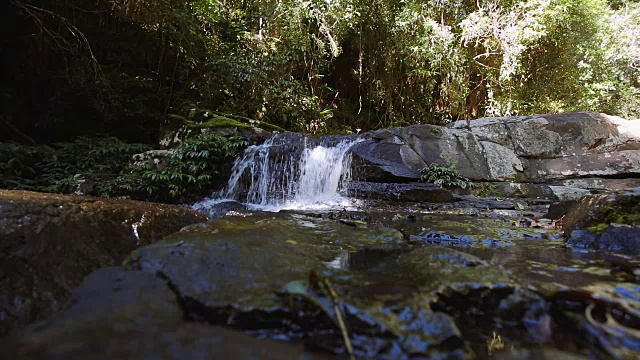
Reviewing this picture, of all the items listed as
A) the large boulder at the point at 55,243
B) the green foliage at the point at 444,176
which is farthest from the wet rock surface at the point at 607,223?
the large boulder at the point at 55,243

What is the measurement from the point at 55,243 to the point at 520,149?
8.72 metres

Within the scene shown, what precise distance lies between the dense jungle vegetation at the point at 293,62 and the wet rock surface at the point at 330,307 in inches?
226

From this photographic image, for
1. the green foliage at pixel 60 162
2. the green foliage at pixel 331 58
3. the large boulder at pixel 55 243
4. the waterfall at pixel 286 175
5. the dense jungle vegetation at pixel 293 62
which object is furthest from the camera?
the green foliage at pixel 331 58

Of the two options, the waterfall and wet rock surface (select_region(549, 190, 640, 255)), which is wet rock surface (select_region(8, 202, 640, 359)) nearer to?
wet rock surface (select_region(549, 190, 640, 255))

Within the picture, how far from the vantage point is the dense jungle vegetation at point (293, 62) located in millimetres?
7809

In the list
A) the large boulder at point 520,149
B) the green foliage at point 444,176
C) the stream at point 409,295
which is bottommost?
the stream at point 409,295

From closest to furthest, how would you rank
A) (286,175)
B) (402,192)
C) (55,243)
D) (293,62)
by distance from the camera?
(55,243) → (402,192) → (286,175) → (293,62)

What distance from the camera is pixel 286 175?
6.75 m

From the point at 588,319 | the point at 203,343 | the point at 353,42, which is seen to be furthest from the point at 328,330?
the point at 353,42

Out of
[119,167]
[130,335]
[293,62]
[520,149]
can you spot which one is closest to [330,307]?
[130,335]

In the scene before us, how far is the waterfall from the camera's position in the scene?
6598 millimetres

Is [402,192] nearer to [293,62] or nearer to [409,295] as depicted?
[409,295]

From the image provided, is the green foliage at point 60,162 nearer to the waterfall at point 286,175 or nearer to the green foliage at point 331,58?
the green foliage at point 331,58

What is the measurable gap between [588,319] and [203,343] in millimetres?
1485
